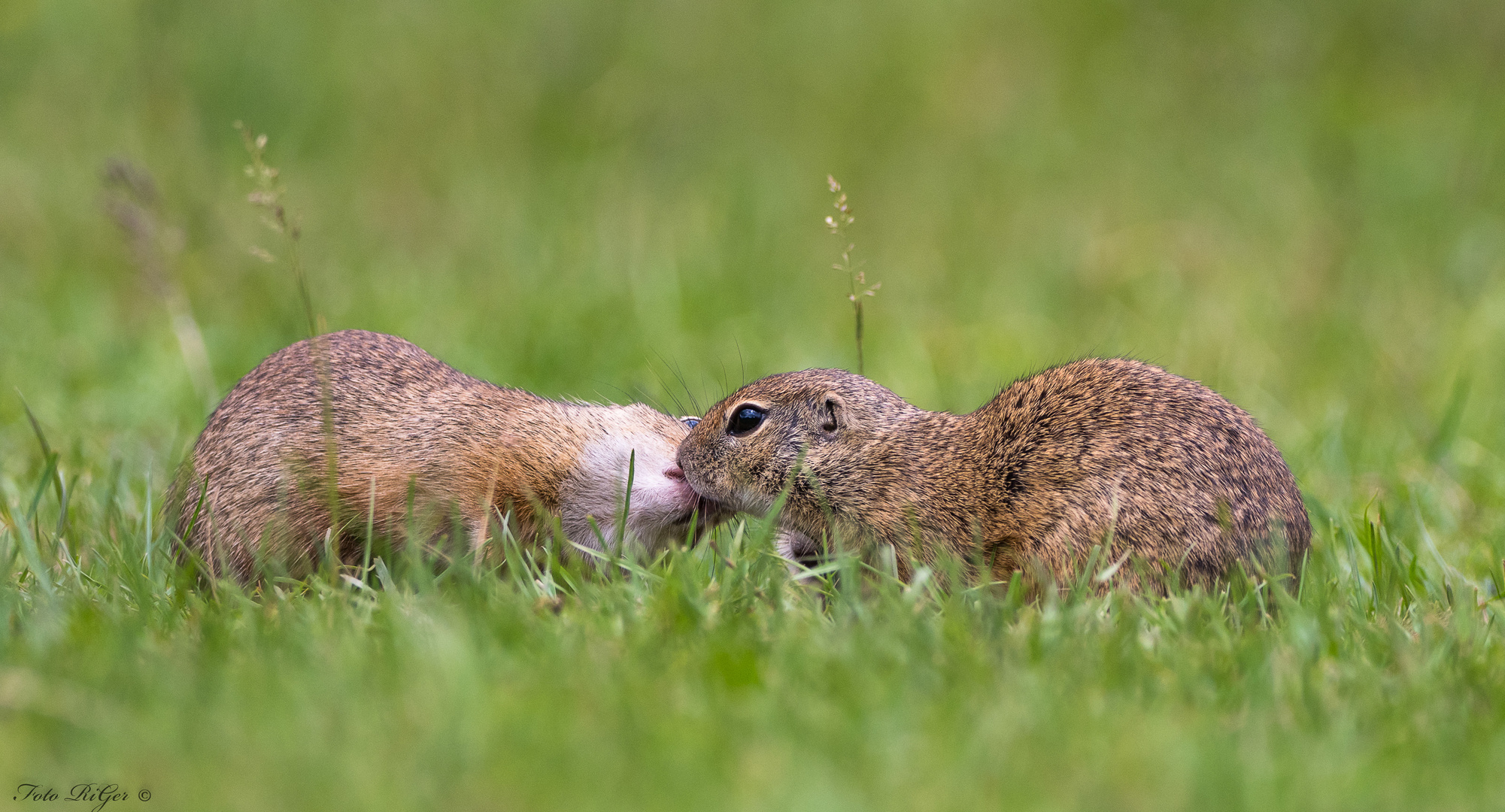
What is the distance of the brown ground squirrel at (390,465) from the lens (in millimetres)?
3420

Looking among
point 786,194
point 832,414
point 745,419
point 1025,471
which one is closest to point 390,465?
point 745,419

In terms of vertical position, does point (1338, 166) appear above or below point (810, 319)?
above

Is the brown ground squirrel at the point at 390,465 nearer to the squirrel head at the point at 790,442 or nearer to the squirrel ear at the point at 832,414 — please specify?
the squirrel head at the point at 790,442

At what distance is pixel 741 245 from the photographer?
7.95m

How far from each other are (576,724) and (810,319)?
523 centimetres

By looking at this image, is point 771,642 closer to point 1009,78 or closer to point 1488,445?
point 1488,445

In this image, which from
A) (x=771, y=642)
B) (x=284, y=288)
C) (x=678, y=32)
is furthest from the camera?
(x=678, y=32)

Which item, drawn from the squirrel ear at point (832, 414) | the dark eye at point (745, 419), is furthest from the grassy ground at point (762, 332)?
the squirrel ear at point (832, 414)

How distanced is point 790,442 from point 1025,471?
0.72 metres

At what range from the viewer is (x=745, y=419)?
3.89m

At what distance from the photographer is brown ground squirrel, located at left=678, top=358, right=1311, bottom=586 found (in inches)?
128

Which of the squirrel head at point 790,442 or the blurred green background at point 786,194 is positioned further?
the blurred green background at point 786,194

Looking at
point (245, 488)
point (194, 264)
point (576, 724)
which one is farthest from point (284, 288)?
point (576, 724)

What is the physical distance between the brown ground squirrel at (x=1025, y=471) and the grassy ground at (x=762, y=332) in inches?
9.4
